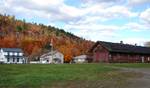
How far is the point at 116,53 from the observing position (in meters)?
78.9

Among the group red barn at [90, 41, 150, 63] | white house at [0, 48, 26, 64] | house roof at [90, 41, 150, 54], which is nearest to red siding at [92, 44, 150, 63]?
red barn at [90, 41, 150, 63]

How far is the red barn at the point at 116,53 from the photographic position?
7750cm

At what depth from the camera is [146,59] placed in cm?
8844

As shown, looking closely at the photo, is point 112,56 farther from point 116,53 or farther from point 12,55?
point 12,55

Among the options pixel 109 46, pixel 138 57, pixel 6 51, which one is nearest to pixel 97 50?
pixel 109 46

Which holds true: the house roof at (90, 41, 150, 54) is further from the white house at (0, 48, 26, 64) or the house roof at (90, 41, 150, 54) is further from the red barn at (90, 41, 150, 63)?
the white house at (0, 48, 26, 64)

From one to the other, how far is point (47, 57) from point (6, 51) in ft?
65.6

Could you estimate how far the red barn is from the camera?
77.5m

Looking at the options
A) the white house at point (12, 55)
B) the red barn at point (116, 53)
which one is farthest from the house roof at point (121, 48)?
the white house at point (12, 55)

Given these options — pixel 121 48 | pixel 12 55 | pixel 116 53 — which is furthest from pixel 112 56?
pixel 12 55

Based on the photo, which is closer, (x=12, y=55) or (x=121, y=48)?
(x=121, y=48)

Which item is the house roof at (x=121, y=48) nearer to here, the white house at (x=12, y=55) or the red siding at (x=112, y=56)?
the red siding at (x=112, y=56)

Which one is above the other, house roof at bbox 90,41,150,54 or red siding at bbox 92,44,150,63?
house roof at bbox 90,41,150,54

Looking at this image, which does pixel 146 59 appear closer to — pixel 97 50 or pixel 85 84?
pixel 97 50
